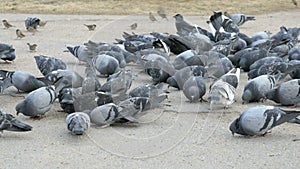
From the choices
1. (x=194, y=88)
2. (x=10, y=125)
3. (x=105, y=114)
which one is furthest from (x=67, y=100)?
(x=194, y=88)

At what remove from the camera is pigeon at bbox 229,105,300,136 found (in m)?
4.57

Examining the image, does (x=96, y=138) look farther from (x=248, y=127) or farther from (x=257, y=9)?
(x=257, y=9)

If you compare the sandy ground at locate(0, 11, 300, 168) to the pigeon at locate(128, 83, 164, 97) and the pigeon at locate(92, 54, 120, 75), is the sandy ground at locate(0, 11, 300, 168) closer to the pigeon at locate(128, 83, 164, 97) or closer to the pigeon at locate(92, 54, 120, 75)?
the pigeon at locate(128, 83, 164, 97)

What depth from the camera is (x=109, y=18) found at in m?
12.4

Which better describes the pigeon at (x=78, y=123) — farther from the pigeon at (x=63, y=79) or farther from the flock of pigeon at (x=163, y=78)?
the pigeon at (x=63, y=79)

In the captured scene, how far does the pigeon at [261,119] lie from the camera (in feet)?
15.0

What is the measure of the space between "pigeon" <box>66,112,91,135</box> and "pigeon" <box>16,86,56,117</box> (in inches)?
17.2

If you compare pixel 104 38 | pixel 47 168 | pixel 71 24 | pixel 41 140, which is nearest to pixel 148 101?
pixel 41 140

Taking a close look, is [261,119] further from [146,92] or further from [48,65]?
[48,65]

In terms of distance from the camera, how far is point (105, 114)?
4824 millimetres

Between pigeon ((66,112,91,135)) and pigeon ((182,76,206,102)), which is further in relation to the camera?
pigeon ((182,76,206,102))

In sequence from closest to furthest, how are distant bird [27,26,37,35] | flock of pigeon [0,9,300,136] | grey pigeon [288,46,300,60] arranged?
1. flock of pigeon [0,9,300,136]
2. grey pigeon [288,46,300,60]
3. distant bird [27,26,37,35]

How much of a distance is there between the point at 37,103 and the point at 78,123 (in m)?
0.58

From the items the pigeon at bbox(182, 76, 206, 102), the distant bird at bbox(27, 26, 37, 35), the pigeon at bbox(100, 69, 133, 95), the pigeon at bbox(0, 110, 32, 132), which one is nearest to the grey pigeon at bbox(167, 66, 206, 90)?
the pigeon at bbox(182, 76, 206, 102)
